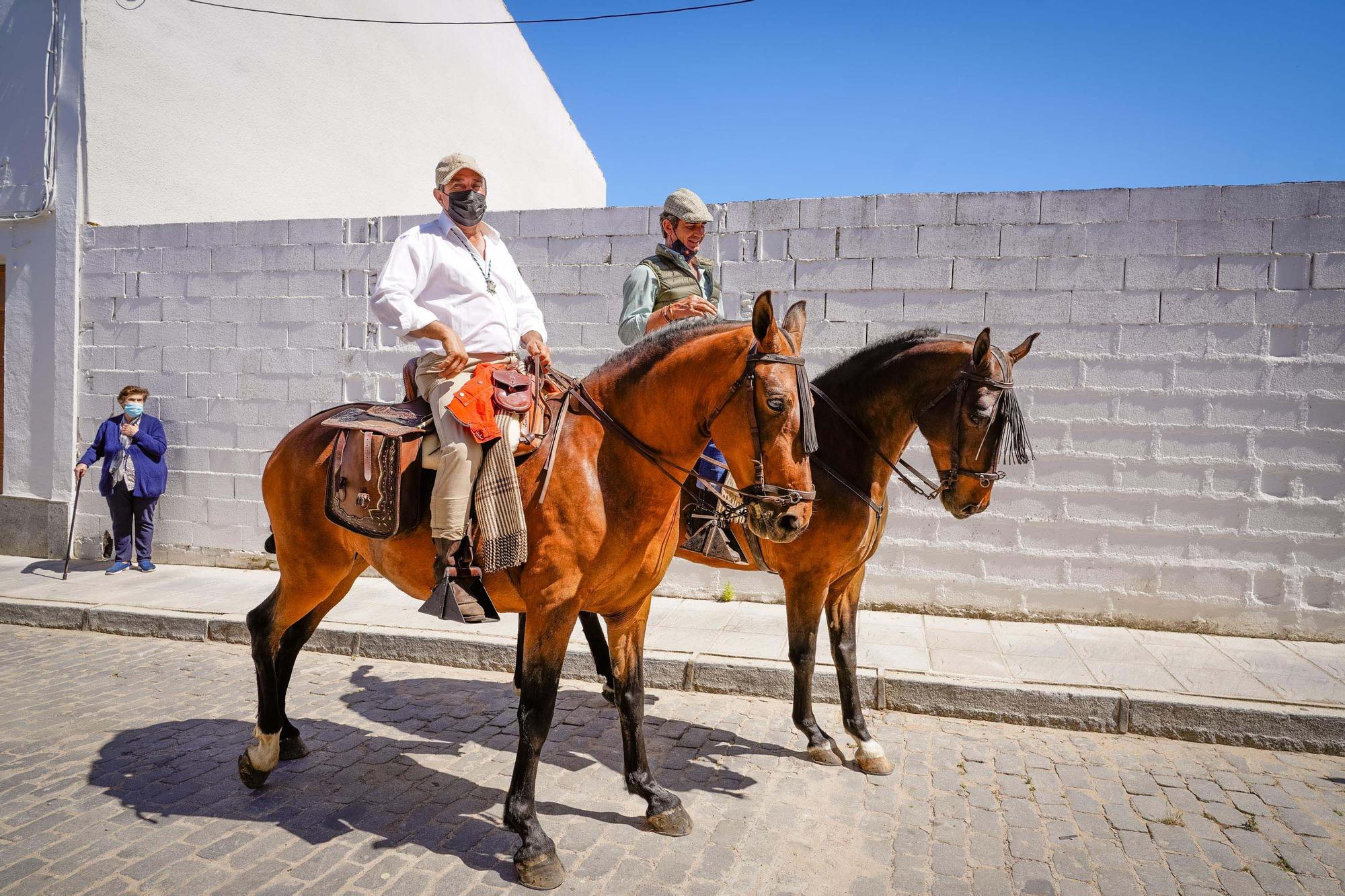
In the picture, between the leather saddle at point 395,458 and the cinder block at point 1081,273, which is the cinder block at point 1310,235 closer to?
the cinder block at point 1081,273

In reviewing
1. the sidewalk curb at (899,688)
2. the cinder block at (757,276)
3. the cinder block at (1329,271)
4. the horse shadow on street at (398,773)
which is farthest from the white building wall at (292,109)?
the cinder block at (1329,271)

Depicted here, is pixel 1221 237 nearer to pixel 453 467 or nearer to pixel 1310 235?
pixel 1310 235

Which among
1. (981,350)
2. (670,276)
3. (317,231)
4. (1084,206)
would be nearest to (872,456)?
(981,350)

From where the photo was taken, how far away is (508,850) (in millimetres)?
3086

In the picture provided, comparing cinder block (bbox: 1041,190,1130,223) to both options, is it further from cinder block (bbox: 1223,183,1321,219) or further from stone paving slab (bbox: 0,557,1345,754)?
stone paving slab (bbox: 0,557,1345,754)

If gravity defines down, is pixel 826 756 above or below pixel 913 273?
below

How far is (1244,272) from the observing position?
18.7ft

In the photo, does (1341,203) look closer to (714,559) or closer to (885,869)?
(714,559)

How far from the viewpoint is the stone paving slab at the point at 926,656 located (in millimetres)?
4434

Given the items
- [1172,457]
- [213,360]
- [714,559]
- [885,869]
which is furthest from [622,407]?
[213,360]

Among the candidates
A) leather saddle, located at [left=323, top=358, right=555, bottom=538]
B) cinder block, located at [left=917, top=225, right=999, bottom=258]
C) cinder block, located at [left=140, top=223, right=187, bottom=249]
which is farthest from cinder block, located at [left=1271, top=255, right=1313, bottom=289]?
cinder block, located at [left=140, top=223, right=187, bottom=249]

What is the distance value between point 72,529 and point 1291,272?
35.7 ft

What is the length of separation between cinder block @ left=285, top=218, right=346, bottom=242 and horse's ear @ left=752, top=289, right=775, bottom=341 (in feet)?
20.1

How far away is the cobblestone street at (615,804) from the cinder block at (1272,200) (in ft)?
12.7
